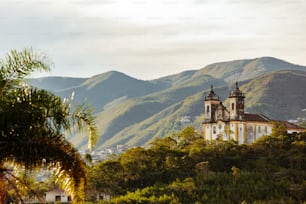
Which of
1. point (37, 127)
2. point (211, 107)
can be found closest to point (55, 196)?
point (211, 107)

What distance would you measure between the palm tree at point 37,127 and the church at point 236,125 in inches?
2209

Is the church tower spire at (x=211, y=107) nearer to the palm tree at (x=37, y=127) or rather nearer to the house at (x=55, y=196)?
the house at (x=55, y=196)

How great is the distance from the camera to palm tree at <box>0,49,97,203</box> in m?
10.6

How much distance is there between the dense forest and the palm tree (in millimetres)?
37592

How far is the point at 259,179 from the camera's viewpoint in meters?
55.7

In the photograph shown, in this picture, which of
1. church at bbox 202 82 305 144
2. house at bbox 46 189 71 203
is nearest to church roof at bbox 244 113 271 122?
church at bbox 202 82 305 144

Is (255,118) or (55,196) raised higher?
(255,118)

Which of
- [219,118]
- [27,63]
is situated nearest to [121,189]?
[219,118]

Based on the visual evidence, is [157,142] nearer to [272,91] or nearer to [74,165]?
[74,165]

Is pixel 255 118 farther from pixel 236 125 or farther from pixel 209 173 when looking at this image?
pixel 209 173

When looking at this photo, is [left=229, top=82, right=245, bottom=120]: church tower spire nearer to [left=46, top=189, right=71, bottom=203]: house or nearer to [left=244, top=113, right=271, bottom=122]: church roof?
[left=244, top=113, right=271, bottom=122]: church roof

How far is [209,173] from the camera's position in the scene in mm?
57406

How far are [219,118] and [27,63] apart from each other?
60.8 metres

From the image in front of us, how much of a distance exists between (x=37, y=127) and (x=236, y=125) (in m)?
58.8
